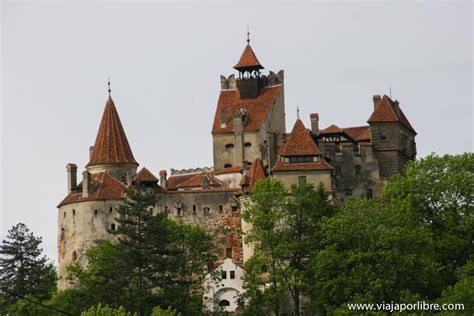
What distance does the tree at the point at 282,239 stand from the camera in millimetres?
100938

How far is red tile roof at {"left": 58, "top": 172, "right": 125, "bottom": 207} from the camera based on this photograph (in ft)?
A: 389

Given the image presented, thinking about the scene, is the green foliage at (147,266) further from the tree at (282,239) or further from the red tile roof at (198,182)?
the red tile roof at (198,182)

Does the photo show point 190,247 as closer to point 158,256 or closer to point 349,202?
point 158,256

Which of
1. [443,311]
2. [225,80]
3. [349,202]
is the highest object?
[225,80]

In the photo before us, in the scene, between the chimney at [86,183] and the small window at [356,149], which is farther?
the chimney at [86,183]

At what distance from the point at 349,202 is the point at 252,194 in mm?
8048

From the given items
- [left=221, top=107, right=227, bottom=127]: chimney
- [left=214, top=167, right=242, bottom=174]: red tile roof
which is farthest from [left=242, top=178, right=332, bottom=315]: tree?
[left=221, top=107, right=227, bottom=127]: chimney

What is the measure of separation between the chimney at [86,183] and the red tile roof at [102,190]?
0.26m

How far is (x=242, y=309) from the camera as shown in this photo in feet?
347

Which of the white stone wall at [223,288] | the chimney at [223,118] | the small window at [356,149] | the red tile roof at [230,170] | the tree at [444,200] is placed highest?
the chimney at [223,118]

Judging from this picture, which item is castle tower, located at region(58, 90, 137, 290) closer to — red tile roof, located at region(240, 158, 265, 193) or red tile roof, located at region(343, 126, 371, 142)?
red tile roof, located at region(240, 158, 265, 193)

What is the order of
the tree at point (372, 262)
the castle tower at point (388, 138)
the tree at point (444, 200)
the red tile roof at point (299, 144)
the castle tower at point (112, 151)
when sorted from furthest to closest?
the castle tower at point (112, 151) < the castle tower at point (388, 138) < the red tile roof at point (299, 144) < the tree at point (444, 200) < the tree at point (372, 262)

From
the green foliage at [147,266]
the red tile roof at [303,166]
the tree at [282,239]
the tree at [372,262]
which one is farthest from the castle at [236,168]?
the tree at [372,262]

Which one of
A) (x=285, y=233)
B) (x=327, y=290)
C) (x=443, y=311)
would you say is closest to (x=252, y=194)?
(x=285, y=233)
